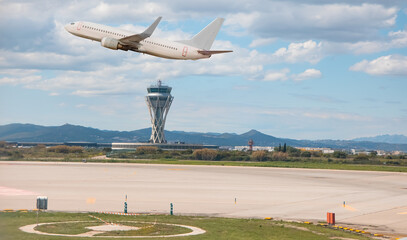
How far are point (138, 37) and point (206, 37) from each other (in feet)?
24.5

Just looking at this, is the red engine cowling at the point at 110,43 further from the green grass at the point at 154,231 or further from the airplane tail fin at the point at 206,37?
the green grass at the point at 154,231

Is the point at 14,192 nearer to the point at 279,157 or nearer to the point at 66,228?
the point at 66,228

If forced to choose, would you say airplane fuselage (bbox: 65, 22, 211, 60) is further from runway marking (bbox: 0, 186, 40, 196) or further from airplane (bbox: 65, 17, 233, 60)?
runway marking (bbox: 0, 186, 40, 196)

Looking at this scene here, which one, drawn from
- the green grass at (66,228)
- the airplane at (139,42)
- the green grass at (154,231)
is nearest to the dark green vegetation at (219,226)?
the green grass at (66,228)

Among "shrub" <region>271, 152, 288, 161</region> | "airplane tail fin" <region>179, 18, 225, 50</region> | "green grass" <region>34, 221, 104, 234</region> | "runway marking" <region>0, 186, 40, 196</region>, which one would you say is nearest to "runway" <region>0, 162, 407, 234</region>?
"runway marking" <region>0, 186, 40, 196</region>

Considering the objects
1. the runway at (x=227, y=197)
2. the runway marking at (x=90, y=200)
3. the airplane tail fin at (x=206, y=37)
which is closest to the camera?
the runway at (x=227, y=197)

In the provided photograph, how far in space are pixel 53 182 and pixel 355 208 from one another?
43117 millimetres

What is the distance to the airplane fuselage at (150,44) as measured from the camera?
48.6m

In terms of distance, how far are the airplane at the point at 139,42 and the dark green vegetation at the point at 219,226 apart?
14087mm

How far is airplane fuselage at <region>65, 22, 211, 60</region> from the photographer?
1913 inches

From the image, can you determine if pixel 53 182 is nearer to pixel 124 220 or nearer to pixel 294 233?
pixel 124 220

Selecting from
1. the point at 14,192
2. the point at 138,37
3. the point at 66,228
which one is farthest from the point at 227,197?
the point at 66,228

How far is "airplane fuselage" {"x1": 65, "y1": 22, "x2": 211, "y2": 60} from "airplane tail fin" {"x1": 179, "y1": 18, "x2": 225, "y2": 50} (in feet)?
7.57

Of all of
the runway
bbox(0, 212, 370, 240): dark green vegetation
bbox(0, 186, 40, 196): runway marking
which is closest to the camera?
bbox(0, 212, 370, 240): dark green vegetation
